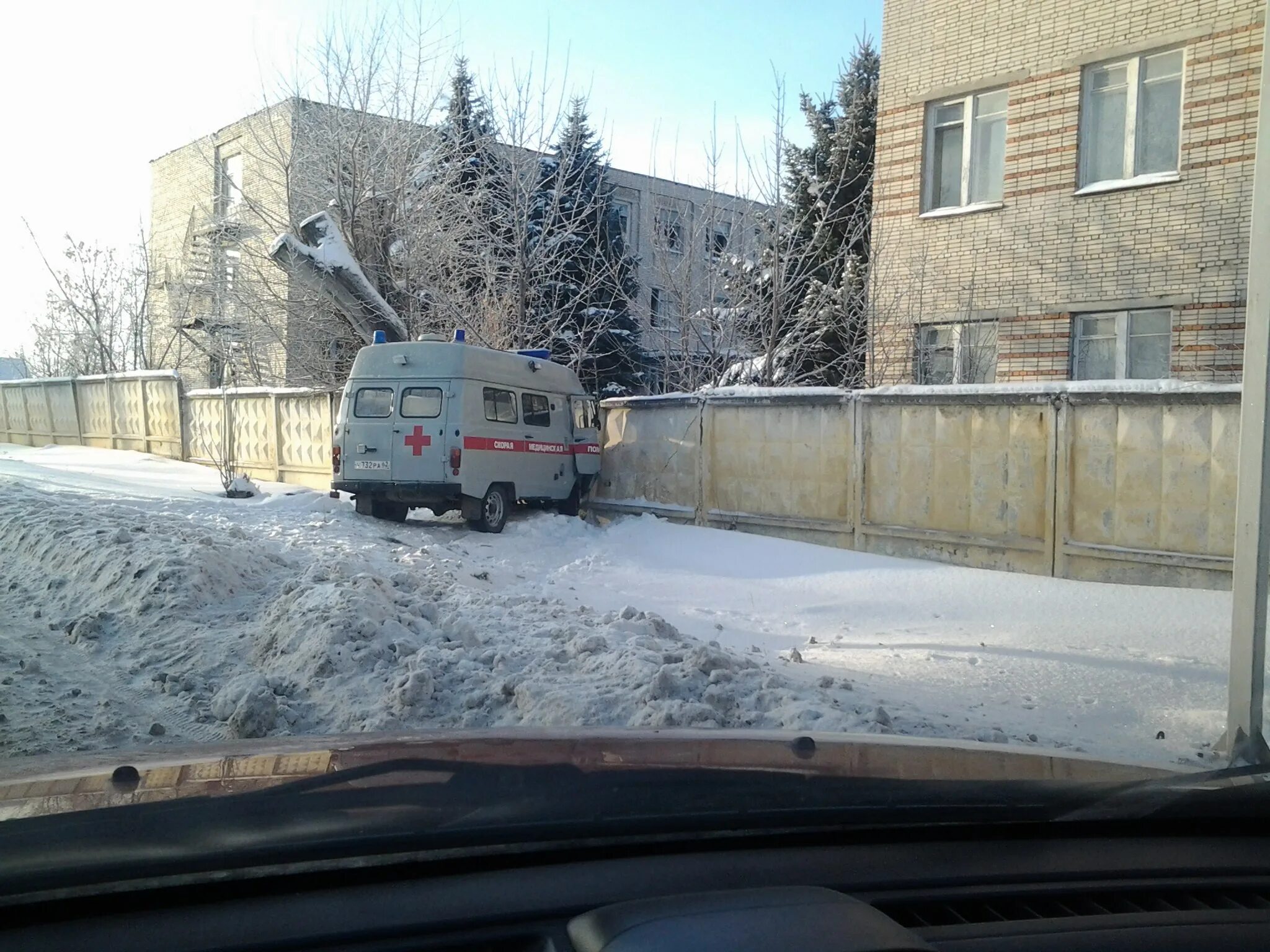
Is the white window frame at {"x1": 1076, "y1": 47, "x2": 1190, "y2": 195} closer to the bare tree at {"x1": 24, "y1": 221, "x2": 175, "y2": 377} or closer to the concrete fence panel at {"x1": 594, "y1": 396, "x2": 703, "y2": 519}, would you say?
the concrete fence panel at {"x1": 594, "y1": 396, "x2": 703, "y2": 519}

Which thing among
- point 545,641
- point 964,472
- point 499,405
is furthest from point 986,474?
point 499,405

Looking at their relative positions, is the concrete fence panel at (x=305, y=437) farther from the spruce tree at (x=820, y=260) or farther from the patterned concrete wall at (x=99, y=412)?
the spruce tree at (x=820, y=260)

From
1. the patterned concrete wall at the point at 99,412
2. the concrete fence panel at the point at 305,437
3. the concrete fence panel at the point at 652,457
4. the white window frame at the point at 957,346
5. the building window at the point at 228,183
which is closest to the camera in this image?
the concrete fence panel at the point at 652,457

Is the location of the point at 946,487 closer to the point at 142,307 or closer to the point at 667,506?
the point at 667,506

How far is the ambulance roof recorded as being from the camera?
13297 mm

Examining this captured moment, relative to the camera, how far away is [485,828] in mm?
1964

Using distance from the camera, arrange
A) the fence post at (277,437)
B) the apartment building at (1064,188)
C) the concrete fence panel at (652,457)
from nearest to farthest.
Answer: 1. the apartment building at (1064,188)
2. the concrete fence panel at (652,457)
3. the fence post at (277,437)

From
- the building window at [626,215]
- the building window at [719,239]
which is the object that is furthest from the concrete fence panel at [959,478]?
the building window at [626,215]

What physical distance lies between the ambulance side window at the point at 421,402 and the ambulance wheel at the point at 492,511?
4.50 ft

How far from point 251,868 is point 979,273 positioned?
1584 centimetres

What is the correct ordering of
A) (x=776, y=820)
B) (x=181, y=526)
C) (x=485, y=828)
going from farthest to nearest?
(x=181, y=526), (x=776, y=820), (x=485, y=828)

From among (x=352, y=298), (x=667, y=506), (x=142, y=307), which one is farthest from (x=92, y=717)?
(x=142, y=307)

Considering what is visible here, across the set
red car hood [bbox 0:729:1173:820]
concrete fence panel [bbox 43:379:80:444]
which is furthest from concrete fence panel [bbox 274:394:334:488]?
red car hood [bbox 0:729:1173:820]

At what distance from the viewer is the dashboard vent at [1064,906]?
1.90 meters
